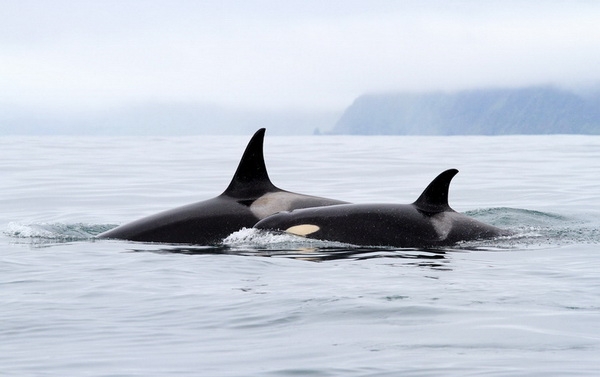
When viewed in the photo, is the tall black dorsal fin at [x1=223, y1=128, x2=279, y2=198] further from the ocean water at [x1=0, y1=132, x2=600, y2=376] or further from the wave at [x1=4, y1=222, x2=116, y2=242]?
the wave at [x1=4, y1=222, x2=116, y2=242]

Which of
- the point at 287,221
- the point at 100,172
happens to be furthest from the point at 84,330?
the point at 100,172

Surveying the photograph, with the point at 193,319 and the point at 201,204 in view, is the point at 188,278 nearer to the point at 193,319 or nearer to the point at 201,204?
the point at 193,319

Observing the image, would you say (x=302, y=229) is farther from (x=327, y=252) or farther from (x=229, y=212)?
(x=229, y=212)

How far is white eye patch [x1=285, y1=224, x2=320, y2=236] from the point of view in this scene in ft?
40.1

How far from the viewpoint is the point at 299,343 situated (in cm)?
661

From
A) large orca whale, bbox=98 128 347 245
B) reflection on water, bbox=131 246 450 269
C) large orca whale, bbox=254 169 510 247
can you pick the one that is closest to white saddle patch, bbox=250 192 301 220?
large orca whale, bbox=98 128 347 245

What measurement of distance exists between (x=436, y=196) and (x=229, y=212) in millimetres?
2749

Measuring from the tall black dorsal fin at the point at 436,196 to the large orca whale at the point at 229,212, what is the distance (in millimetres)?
1660

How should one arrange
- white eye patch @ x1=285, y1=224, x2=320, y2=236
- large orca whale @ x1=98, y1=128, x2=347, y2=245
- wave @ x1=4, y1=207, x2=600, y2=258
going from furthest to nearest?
large orca whale @ x1=98, y1=128, x2=347, y2=245 → white eye patch @ x1=285, y1=224, x2=320, y2=236 → wave @ x1=4, y1=207, x2=600, y2=258

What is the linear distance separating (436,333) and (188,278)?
3.41 meters

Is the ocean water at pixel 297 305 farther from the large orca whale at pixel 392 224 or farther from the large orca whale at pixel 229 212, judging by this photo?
the large orca whale at pixel 229 212

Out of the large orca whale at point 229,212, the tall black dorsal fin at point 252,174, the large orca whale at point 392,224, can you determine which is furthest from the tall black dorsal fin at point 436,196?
the tall black dorsal fin at point 252,174

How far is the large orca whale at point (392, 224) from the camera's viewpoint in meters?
12.0

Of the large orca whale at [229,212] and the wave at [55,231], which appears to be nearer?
the large orca whale at [229,212]
